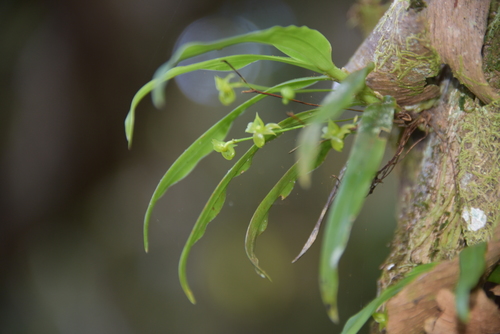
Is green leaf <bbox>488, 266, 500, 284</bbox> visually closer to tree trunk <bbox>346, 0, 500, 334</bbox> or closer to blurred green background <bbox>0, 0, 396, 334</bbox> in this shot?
tree trunk <bbox>346, 0, 500, 334</bbox>

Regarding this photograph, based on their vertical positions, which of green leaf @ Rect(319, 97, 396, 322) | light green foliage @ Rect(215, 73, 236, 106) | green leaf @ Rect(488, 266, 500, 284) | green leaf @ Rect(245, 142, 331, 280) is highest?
light green foliage @ Rect(215, 73, 236, 106)

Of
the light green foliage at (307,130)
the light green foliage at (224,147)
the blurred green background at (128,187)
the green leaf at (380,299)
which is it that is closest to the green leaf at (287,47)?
the light green foliage at (307,130)

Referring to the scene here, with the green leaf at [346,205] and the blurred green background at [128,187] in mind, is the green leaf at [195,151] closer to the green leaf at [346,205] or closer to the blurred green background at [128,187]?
the green leaf at [346,205]

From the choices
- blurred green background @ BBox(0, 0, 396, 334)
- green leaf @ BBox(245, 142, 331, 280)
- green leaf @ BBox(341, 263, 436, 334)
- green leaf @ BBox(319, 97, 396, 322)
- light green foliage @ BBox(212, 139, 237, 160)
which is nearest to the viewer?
green leaf @ BBox(319, 97, 396, 322)

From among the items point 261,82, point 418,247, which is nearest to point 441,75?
point 418,247

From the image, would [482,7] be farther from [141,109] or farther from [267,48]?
[141,109]

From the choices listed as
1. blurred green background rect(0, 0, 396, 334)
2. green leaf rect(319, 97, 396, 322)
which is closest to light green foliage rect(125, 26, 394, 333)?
green leaf rect(319, 97, 396, 322)

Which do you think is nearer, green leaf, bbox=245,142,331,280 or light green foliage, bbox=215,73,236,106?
light green foliage, bbox=215,73,236,106
